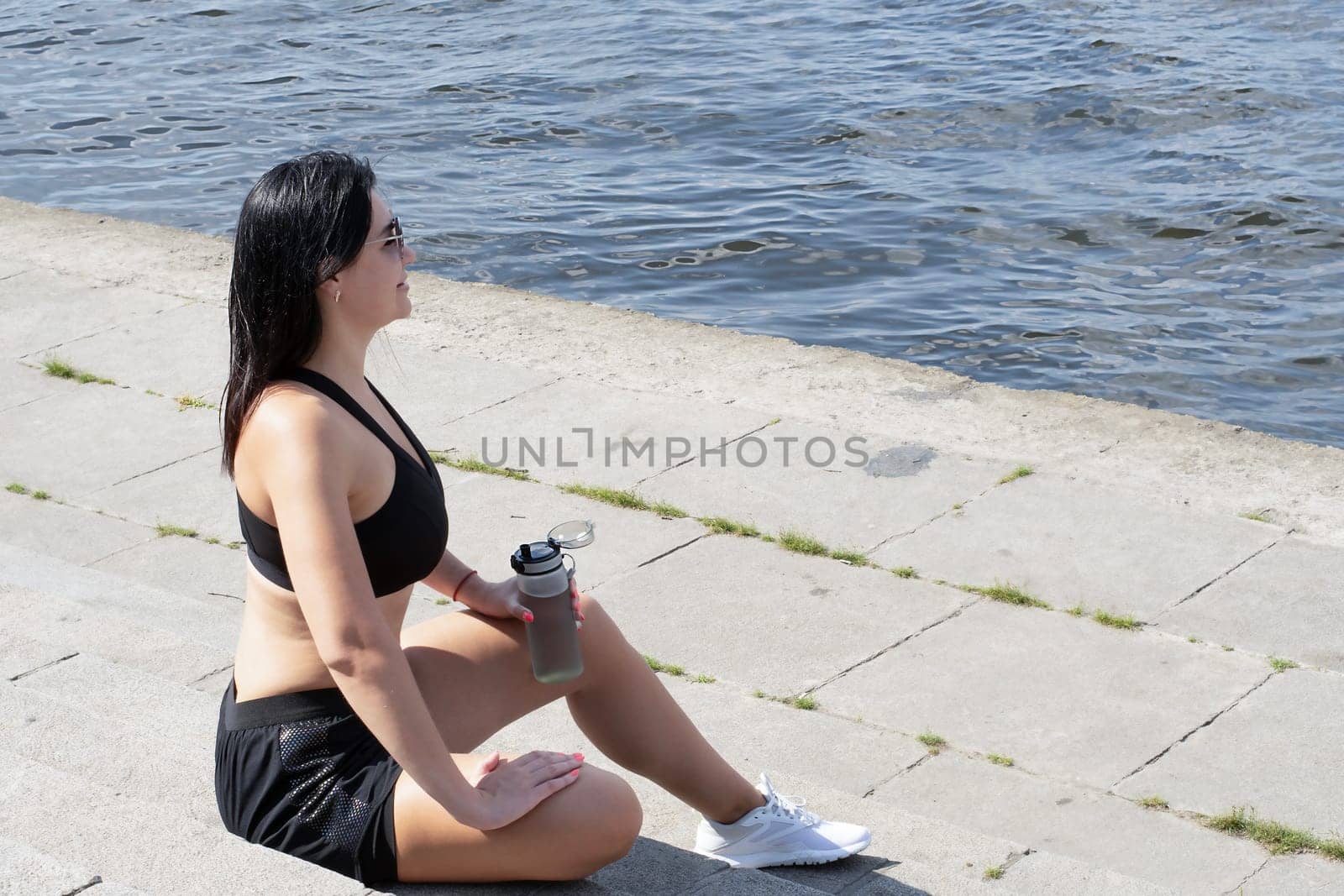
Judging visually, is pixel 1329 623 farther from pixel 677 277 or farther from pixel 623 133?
pixel 623 133

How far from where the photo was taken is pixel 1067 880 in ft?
9.89

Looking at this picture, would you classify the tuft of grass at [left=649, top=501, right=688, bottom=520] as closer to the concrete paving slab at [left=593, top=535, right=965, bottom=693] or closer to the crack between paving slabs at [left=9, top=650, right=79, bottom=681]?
the concrete paving slab at [left=593, top=535, right=965, bottom=693]

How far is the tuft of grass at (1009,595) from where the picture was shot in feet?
14.9

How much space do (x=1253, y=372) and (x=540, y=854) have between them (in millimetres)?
6641

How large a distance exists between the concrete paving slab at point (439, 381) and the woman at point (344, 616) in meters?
3.31

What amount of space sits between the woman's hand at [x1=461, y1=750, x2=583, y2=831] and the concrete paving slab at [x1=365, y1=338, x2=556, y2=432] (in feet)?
11.5

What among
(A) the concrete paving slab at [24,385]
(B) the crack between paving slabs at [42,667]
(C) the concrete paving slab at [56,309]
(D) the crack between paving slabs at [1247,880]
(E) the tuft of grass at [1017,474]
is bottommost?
(D) the crack between paving slabs at [1247,880]

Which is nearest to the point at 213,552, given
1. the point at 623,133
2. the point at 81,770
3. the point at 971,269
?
the point at 81,770

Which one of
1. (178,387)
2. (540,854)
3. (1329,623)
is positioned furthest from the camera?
(178,387)

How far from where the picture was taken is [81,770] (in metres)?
2.83

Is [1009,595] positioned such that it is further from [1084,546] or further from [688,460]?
[688,460]

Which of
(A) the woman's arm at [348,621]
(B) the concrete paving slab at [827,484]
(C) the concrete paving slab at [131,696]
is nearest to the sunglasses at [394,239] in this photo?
(A) the woman's arm at [348,621]

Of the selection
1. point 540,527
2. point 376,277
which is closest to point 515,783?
point 376,277

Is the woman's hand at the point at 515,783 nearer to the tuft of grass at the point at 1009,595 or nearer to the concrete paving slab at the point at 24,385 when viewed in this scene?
the tuft of grass at the point at 1009,595
